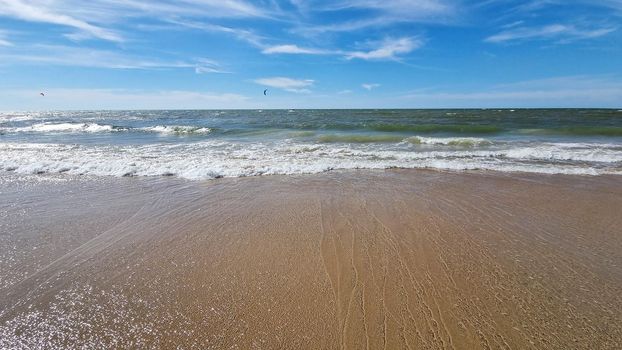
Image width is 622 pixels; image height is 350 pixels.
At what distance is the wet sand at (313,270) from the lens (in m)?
2.72

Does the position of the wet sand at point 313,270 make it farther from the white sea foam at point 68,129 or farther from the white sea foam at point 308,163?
the white sea foam at point 68,129

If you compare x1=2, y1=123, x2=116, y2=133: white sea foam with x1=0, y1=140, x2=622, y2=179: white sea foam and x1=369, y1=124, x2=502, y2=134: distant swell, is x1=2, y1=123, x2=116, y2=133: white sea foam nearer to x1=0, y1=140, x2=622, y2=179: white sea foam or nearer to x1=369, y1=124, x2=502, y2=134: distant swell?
x1=0, y1=140, x2=622, y2=179: white sea foam

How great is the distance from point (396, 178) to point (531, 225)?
3465mm

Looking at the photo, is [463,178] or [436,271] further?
[463,178]

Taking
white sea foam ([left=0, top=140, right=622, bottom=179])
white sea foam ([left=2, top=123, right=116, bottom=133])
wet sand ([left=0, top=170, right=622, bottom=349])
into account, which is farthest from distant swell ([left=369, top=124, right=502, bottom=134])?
white sea foam ([left=2, top=123, right=116, bottom=133])

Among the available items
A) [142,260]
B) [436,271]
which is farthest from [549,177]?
[142,260]

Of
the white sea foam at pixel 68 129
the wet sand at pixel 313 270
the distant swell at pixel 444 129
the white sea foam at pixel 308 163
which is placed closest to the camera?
the wet sand at pixel 313 270

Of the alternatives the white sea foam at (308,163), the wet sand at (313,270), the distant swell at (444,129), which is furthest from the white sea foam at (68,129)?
the wet sand at (313,270)

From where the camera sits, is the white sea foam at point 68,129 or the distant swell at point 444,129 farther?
the white sea foam at point 68,129

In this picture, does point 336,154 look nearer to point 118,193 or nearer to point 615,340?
point 118,193

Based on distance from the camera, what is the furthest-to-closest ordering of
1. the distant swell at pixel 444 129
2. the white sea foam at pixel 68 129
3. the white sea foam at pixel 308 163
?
the white sea foam at pixel 68 129 → the distant swell at pixel 444 129 → the white sea foam at pixel 308 163

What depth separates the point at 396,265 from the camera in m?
3.82

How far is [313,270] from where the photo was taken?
12.3 feet

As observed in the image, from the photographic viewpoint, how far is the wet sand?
272 cm
